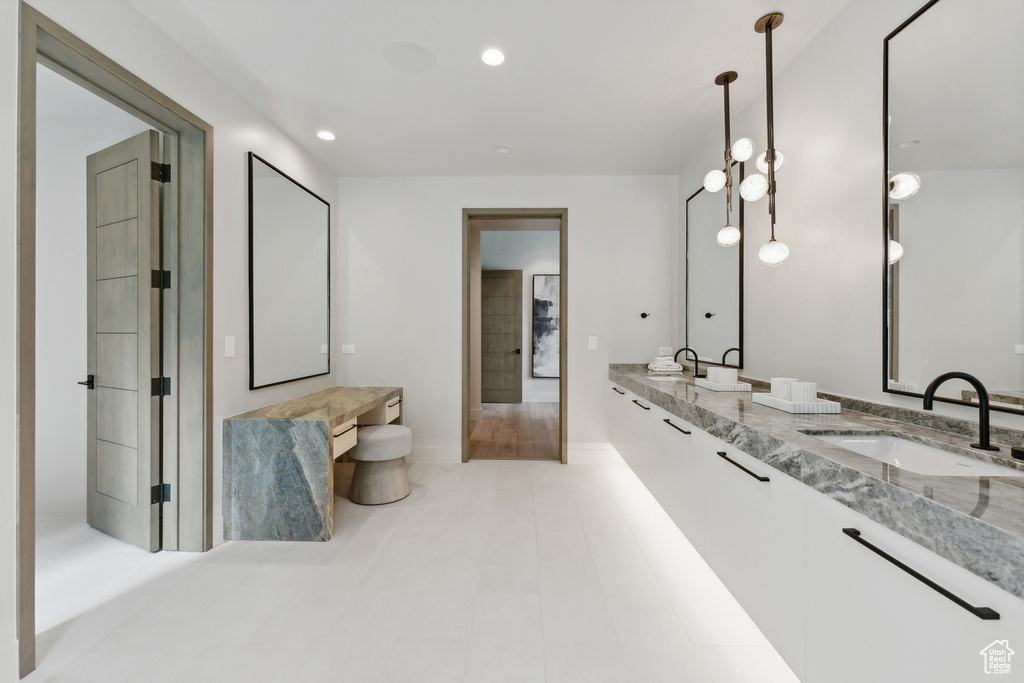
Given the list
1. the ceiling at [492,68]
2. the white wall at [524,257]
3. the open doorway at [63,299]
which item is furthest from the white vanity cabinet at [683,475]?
the white wall at [524,257]

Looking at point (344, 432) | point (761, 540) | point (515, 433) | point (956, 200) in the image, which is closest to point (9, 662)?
point (344, 432)

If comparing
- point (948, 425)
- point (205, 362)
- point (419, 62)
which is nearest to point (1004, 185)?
point (948, 425)

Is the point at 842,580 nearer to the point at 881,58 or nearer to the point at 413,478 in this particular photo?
the point at 881,58

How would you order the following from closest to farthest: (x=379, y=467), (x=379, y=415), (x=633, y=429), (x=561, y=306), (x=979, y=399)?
(x=979, y=399) < (x=633, y=429) < (x=379, y=467) < (x=379, y=415) < (x=561, y=306)

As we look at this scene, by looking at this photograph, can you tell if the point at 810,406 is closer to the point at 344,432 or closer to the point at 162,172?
the point at 344,432

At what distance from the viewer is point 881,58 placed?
1.63m

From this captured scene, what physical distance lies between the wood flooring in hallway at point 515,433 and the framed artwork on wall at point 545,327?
2.03ft

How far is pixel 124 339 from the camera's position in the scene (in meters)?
2.30

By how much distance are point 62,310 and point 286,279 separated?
134 centimetres

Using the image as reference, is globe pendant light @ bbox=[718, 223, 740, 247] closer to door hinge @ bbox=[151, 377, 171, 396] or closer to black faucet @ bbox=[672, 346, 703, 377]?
black faucet @ bbox=[672, 346, 703, 377]

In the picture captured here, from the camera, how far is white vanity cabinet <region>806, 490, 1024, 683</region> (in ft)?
2.27

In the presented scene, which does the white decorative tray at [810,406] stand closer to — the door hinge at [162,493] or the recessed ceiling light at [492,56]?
the recessed ceiling light at [492,56]

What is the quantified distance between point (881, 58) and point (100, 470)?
419cm

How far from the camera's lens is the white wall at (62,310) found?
275cm
